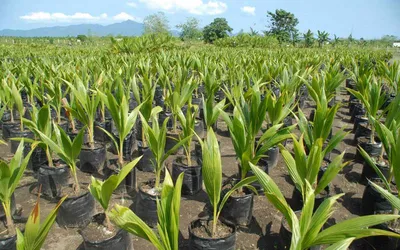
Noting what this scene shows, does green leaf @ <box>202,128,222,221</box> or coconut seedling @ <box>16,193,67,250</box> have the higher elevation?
green leaf @ <box>202,128,222,221</box>

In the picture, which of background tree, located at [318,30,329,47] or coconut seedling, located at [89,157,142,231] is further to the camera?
background tree, located at [318,30,329,47]

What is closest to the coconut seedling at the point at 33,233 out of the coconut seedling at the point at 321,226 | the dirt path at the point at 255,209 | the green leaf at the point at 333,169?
the coconut seedling at the point at 321,226

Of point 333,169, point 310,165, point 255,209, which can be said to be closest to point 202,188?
point 255,209

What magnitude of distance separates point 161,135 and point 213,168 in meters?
0.69

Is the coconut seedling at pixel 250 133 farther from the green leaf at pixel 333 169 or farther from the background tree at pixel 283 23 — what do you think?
the background tree at pixel 283 23

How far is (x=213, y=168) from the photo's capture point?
56.4 inches

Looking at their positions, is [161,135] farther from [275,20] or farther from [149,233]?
[275,20]

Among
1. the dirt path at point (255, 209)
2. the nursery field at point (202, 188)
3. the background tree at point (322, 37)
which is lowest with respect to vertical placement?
the dirt path at point (255, 209)

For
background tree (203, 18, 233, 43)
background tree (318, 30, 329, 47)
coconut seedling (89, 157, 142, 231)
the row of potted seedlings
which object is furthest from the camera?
background tree (203, 18, 233, 43)

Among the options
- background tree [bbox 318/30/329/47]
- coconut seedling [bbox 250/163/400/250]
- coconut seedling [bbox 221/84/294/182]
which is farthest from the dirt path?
background tree [bbox 318/30/329/47]

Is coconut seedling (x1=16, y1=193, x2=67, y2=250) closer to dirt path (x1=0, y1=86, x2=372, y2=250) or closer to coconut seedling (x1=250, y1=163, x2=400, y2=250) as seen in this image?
coconut seedling (x1=250, y1=163, x2=400, y2=250)

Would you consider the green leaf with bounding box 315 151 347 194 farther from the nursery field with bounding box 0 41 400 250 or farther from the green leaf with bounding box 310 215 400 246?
the green leaf with bounding box 310 215 400 246

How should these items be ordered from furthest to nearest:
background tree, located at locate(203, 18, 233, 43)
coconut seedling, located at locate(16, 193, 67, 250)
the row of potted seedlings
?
background tree, located at locate(203, 18, 233, 43), the row of potted seedlings, coconut seedling, located at locate(16, 193, 67, 250)

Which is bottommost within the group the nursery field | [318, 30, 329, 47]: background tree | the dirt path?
the dirt path
